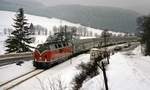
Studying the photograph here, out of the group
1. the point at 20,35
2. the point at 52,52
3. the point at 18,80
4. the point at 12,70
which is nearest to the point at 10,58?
the point at 12,70

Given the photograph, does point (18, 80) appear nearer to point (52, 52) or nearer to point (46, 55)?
point (46, 55)

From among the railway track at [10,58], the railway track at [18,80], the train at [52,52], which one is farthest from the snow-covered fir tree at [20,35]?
the railway track at [18,80]

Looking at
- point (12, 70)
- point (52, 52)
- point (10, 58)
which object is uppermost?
point (52, 52)

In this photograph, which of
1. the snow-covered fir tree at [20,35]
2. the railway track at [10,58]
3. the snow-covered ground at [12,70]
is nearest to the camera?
the snow-covered ground at [12,70]

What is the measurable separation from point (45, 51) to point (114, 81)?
15.1 metres

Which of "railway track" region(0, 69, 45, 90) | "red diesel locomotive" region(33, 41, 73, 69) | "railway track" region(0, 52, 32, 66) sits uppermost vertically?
"red diesel locomotive" region(33, 41, 73, 69)

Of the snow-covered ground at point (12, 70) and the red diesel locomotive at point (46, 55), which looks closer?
the snow-covered ground at point (12, 70)

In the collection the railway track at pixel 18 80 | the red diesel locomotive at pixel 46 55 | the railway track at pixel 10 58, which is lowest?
the railway track at pixel 18 80

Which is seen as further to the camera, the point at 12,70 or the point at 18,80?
the point at 12,70

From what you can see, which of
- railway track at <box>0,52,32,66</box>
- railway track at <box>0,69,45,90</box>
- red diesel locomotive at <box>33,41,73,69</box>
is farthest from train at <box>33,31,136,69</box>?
railway track at <box>0,52,32,66</box>

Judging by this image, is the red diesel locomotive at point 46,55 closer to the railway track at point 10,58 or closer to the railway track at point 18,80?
the railway track at point 18,80

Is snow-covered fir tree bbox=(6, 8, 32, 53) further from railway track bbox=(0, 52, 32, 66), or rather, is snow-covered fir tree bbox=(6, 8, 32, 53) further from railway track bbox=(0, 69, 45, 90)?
railway track bbox=(0, 69, 45, 90)

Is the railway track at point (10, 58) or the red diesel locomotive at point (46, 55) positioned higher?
the red diesel locomotive at point (46, 55)

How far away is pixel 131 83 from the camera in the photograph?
1570 cm
